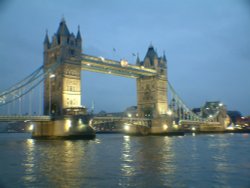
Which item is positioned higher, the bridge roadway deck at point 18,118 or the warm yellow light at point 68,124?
the bridge roadway deck at point 18,118

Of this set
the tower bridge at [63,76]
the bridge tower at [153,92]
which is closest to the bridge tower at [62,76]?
the tower bridge at [63,76]

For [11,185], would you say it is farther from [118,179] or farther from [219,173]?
[219,173]

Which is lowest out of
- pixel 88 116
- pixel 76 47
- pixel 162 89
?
pixel 88 116

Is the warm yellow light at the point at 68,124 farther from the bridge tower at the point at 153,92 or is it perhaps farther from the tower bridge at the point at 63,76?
the bridge tower at the point at 153,92

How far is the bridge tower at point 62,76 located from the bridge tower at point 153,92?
19.7 metres

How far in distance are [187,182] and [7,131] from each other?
13858 centimetres

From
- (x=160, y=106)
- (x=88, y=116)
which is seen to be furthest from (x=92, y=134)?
(x=160, y=106)

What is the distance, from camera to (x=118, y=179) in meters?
12.1

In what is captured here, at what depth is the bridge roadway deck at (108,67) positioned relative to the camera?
1839 inches

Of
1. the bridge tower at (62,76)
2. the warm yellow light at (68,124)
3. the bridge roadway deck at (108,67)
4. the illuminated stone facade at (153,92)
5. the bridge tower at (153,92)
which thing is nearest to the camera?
the warm yellow light at (68,124)

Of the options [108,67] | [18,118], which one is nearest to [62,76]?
[108,67]

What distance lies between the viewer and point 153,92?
61.1 m

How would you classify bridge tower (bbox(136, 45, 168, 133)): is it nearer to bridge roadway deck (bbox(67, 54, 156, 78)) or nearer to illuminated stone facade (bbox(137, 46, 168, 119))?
illuminated stone facade (bbox(137, 46, 168, 119))

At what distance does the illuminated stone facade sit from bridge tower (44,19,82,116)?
19.8 metres
